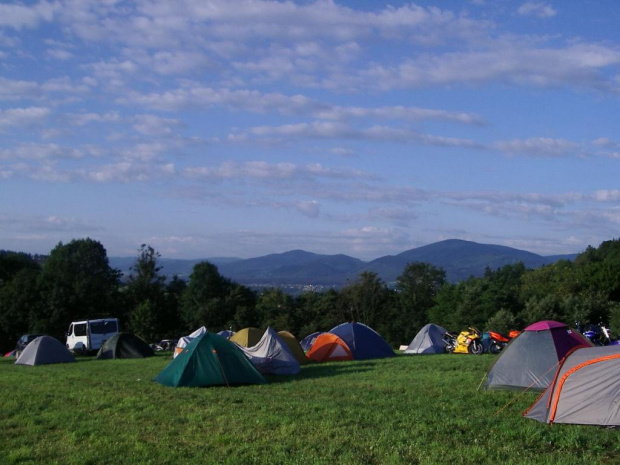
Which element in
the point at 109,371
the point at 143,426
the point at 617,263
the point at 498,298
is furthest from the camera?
the point at 617,263

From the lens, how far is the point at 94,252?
60531mm

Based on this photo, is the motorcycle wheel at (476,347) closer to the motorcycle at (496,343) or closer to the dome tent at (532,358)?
the motorcycle at (496,343)

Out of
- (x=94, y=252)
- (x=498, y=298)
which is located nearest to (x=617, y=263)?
(x=498, y=298)

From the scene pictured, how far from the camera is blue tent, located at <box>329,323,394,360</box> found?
75.9 ft

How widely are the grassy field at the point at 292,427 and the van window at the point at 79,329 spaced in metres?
19.5

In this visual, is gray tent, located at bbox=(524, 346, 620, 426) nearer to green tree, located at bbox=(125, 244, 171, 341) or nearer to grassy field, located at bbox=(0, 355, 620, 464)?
grassy field, located at bbox=(0, 355, 620, 464)

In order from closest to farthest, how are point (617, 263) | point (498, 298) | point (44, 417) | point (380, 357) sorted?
point (44, 417) → point (380, 357) → point (498, 298) → point (617, 263)

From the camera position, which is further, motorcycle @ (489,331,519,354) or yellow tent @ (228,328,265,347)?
motorcycle @ (489,331,519,354)

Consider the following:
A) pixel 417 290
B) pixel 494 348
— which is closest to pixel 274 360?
pixel 494 348

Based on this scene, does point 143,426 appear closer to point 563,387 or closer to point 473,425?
point 473,425

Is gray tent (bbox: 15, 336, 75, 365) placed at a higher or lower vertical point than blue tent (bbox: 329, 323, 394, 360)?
lower

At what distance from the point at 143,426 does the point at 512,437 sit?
544 cm

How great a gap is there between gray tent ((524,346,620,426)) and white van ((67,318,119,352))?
2793cm

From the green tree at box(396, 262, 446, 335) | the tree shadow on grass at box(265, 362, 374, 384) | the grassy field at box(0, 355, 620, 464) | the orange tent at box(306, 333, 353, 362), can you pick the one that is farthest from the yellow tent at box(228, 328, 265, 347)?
the green tree at box(396, 262, 446, 335)
